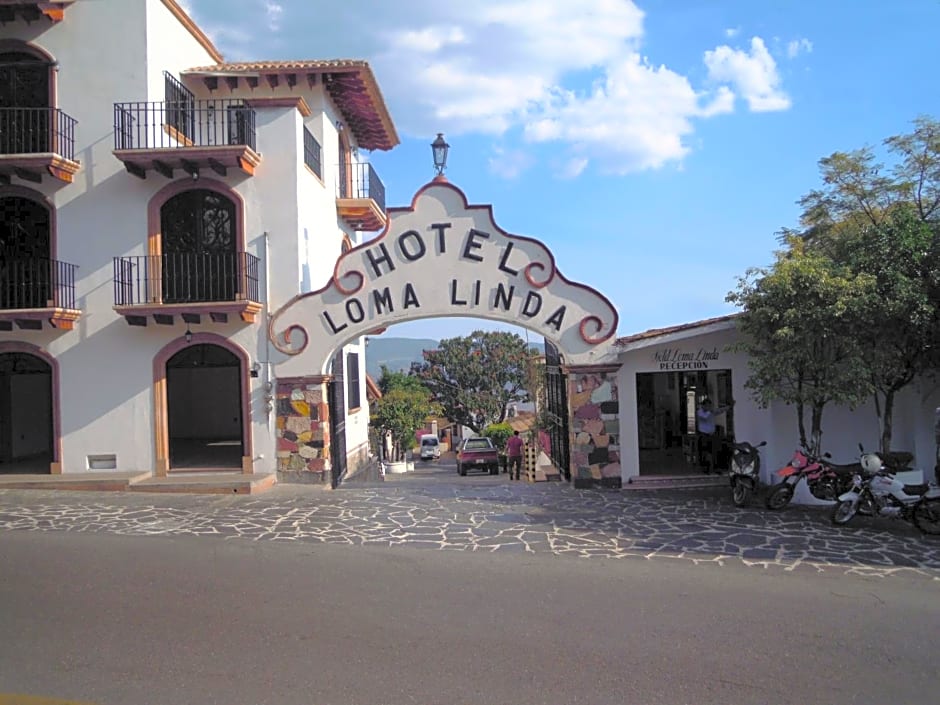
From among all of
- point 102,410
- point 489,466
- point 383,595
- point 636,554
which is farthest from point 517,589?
point 489,466

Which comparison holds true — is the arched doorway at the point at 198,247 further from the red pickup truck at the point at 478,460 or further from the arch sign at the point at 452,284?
Result: the red pickup truck at the point at 478,460

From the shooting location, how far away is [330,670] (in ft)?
16.7

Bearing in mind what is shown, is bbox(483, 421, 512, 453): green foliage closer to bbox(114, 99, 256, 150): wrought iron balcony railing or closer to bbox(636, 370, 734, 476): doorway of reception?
bbox(636, 370, 734, 476): doorway of reception

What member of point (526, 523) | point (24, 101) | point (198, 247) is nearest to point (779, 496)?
point (526, 523)

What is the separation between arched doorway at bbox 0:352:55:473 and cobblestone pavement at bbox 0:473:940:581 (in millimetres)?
3490

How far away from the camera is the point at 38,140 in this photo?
14375mm

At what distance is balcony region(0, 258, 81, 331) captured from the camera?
14.1 metres

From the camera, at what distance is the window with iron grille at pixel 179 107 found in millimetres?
15323

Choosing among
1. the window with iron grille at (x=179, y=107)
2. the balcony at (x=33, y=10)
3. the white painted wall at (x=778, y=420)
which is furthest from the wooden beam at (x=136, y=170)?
the white painted wall at (x=778, y=420)

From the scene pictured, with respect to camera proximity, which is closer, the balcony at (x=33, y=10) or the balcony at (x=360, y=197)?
the balcony at (x=33, y=10)

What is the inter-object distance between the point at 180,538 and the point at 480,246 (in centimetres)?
727

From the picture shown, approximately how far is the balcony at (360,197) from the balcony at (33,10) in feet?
22.1

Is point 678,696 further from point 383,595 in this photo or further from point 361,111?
point 361,111

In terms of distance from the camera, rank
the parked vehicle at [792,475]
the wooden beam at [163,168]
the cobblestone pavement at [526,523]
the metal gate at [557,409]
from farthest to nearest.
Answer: the metal gate at [557,409], the wooden beam at [163,168], the parked vehicle at [792,475], the cobblestone pavement at [526,523]
